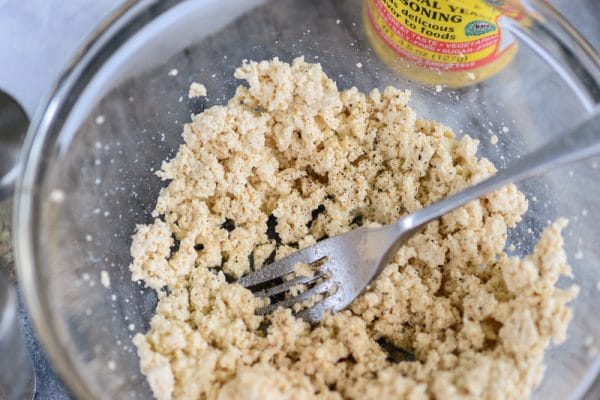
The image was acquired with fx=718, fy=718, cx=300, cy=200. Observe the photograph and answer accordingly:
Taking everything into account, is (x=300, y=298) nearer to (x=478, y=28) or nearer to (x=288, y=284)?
(x=288, y=284)

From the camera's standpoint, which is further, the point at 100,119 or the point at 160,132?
the point at 160,132

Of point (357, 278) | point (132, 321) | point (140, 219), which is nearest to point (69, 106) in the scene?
point (140, 219)

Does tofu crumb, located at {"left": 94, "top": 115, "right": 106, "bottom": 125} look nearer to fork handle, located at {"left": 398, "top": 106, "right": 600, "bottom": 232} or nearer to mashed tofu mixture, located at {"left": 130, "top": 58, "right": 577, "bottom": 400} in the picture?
mashed tofu mixture, located at {"left": 130, "top": 58, "right": 577, "bottom": 400}

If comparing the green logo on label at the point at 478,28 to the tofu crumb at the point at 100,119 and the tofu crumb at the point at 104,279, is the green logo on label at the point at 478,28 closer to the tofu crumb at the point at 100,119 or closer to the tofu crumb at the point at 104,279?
the tofu crumb at the point at 100,119

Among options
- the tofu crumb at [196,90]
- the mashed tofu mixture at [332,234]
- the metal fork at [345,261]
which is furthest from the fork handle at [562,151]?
the tofu crumb at [196,90]

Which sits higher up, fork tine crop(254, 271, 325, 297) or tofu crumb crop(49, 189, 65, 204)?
tofu crumb crop(49, 189, 65, 204)

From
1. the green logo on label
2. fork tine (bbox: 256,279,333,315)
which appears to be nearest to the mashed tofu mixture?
fork tine (bbox: 256,279,333,315)

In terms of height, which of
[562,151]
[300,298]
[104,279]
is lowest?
[300,298]

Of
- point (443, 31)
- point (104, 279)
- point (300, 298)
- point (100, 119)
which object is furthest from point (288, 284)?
point (443, 31)
